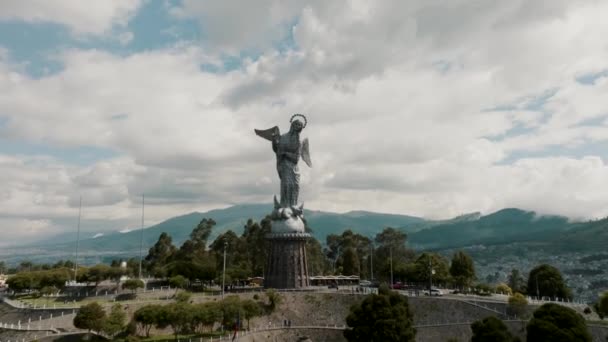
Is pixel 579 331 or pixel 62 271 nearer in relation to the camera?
pixel 579 331

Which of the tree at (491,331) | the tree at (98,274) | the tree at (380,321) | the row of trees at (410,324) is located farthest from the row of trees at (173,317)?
the tree at (491,331)

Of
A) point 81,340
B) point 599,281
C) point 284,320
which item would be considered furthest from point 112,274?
point 599,281

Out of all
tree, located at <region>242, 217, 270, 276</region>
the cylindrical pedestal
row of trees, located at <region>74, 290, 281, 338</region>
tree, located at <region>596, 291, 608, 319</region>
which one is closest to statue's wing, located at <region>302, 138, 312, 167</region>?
the cylindrical pedestal

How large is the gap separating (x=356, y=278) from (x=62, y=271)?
51.2 meters

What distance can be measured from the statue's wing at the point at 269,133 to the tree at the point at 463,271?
3939 cm

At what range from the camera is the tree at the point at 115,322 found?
5303cm

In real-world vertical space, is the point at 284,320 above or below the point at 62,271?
below

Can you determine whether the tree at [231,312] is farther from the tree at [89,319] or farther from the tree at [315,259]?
the tree at [315,259]

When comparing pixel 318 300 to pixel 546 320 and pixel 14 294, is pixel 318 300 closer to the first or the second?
pixel 546 320

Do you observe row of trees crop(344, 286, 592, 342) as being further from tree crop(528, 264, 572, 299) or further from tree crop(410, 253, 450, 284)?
tree crop(410, 253, 450, 284)

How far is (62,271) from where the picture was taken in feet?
266

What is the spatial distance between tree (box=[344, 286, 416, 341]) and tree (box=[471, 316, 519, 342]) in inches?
298

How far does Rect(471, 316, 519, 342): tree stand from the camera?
147ft

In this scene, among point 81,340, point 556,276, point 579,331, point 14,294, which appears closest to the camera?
point 579,331
